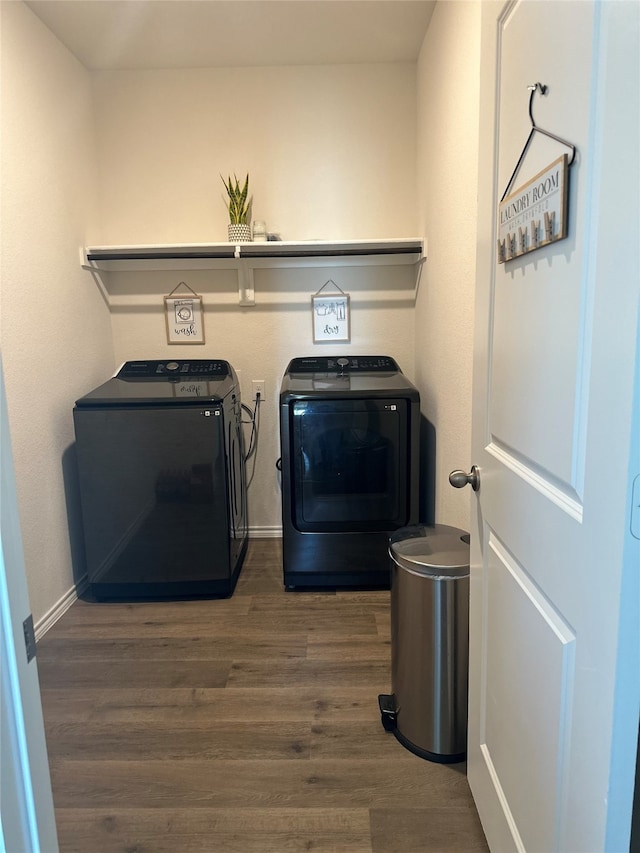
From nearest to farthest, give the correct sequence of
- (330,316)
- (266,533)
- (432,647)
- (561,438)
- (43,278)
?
(561,438) < (432,647) < (43,278) < (330,316) < (266,533)

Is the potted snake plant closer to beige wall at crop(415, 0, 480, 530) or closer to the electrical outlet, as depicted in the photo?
the electrical outlet

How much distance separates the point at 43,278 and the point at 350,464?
153 centimetres

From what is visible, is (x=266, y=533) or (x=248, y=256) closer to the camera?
(x=248, y=256)

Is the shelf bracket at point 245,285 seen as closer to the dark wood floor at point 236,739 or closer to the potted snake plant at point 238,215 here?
the potted snake plant at point 238,215

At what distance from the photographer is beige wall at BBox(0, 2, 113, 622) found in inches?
81.3

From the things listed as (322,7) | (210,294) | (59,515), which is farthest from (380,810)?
(322,7)

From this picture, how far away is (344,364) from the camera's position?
2.86 metres

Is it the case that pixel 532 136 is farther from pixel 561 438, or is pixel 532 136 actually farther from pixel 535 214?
pixel 561 438

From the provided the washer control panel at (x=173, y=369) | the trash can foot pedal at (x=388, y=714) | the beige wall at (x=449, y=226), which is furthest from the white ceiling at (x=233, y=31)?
the trash can foot pedal at (x=388, y=714)

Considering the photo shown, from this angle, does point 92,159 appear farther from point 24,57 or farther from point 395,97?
point 395,97

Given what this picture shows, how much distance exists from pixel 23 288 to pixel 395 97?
204 centimetres

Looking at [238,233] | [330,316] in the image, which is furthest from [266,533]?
[238,233]

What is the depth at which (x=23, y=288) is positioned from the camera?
2127 mm

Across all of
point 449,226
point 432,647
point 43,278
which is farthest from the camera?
point 43,278
